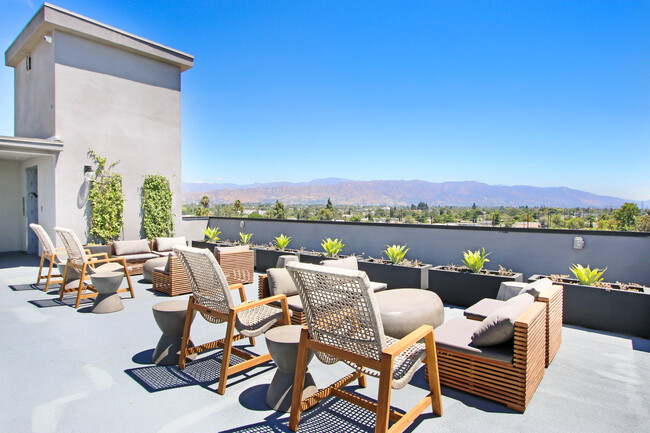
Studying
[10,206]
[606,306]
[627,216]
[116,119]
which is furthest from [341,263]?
[10,206]

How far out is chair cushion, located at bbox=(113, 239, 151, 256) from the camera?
24.9 feet

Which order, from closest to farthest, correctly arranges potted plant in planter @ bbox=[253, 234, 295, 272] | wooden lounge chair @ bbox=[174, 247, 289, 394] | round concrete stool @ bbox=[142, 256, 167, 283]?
wooden lounge chair @ bbox=[174, 247, 289, 394] → round concrete stool @ bbox=[142, 256, 167, 283] → potted plant in planter @ bbox=[253, 234, 295, 272]

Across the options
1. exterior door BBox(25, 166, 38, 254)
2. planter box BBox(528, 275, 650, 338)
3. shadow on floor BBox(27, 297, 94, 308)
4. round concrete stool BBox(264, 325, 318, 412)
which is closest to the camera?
round concrete stool BBox(264, 325, 318, 412)

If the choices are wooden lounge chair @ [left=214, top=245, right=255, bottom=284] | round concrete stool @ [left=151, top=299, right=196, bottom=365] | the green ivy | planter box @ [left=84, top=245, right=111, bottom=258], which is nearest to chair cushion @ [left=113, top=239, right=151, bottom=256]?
planter box @ [left=84, top=245, right=111, bottom=258]

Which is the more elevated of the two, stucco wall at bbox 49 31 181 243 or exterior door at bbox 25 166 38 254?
stucco wall at bbox 49 31 181 243

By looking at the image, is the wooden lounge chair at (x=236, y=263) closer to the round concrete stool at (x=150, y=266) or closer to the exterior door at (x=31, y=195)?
the round concrete stool at (x=150, y=266)

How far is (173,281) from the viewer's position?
242 inches

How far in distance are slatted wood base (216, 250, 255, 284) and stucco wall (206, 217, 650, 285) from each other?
2.30 m

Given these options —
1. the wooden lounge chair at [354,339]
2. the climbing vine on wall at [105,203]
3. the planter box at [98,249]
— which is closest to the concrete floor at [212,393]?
the wooden lounge chair at [354,339]

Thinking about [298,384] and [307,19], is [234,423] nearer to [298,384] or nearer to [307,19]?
[298,384]

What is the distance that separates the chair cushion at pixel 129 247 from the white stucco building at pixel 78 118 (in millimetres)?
2121

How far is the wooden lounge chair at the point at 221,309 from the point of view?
286 centimetres

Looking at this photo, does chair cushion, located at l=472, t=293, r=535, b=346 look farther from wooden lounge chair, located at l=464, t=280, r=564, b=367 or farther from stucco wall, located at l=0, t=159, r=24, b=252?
stucco wall, located at l=0, t=159, r=24, b=252

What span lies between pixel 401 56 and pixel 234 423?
2331 cm
